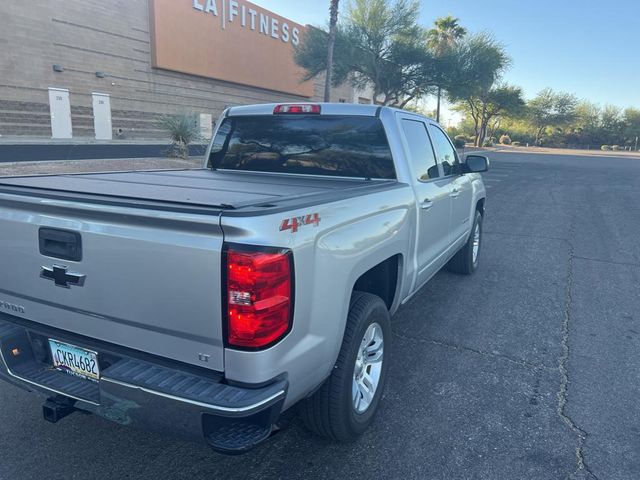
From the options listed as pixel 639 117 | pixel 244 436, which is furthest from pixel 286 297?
pixel 639 117

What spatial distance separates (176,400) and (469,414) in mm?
2050

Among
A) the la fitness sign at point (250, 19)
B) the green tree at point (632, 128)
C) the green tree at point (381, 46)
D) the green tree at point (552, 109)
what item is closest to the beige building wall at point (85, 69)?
the la fitness sign at point (250, 19)

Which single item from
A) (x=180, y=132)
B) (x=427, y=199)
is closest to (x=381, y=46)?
(x=180, y=132)

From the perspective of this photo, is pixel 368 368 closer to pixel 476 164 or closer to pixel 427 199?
pixel 427 199

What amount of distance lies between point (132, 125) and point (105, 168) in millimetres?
18226

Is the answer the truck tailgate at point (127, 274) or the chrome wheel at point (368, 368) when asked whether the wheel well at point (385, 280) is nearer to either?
the chrome wheel at point (368, 368)

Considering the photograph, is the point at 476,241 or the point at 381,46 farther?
the point at 381,46

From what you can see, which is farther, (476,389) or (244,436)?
(476,389)

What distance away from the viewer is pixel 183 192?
2.52 meters

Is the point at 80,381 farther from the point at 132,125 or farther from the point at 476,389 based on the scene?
the point at 132,125

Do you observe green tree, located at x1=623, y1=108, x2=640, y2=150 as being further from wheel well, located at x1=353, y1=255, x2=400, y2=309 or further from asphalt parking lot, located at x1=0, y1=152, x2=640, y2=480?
wheel well, located at x1=353, y1=255, x2=400, y2=309

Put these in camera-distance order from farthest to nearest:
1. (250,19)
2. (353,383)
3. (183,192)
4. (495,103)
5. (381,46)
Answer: (495,103)
(250,19)
(381,46)
(353,383)
(183,192)

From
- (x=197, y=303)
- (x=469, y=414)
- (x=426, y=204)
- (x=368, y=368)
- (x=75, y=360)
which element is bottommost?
(x=469, y=414)

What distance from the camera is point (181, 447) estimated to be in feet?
9.05
